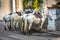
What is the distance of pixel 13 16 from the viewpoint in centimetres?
739

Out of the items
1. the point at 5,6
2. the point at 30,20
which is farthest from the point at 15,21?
the point at 5,6

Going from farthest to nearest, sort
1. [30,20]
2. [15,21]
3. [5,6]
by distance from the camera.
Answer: [5,6]
[15,21]
[30,20]

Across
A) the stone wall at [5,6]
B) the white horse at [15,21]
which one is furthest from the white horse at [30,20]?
the stone wall at [5,6]

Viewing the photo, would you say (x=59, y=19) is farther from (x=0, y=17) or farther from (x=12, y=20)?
(x=0, y=17)

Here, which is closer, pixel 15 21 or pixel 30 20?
pixel 30 20

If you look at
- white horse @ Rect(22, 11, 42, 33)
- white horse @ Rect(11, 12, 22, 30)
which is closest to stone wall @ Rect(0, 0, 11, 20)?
white horse @ Rect(11, 12, 22, 30)

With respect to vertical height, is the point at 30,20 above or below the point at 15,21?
above

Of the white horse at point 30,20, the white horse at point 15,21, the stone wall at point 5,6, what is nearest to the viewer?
the white horse at point 30,20

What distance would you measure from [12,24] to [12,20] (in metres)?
0.16

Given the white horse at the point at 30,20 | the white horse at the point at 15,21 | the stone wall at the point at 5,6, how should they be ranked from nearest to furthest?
the white horse at the point at 30,20 → the white horse at the point at 15,21 → the stone wall at the point at 5,6

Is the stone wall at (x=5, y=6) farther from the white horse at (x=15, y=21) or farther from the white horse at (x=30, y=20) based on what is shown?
the white horse at (x=30, y=20)

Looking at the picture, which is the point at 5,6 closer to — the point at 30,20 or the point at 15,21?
the point at 15,21

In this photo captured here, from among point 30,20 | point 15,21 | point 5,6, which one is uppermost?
point 30,20

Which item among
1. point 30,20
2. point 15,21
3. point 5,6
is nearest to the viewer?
point 30,20
